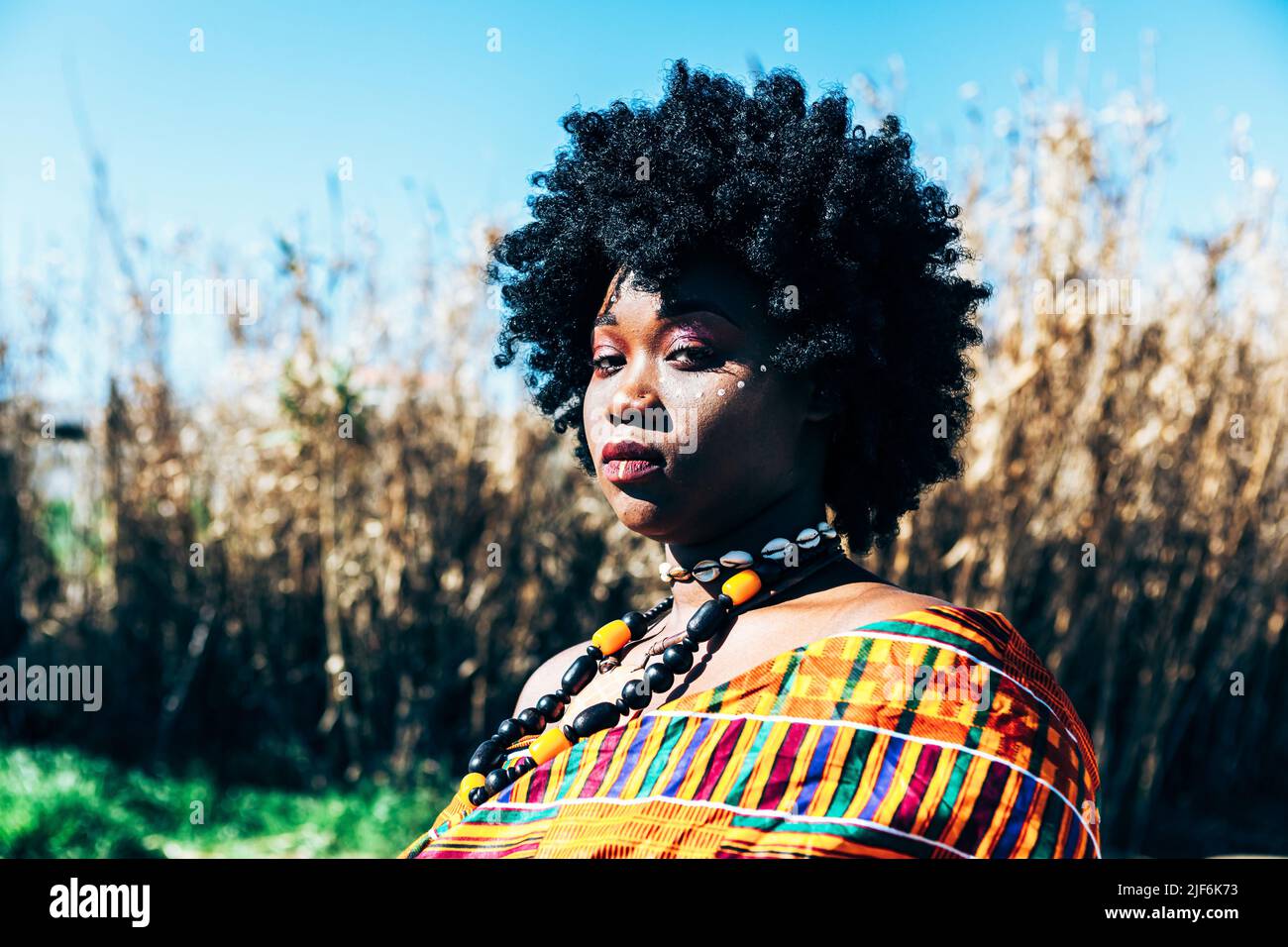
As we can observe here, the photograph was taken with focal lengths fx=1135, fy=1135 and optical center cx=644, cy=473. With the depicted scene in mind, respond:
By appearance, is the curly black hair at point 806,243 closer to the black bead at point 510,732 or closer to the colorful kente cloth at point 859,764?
the colorful kente cloth at point 859,764

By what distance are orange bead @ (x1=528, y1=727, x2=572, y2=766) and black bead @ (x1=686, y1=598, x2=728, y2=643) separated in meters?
0.29

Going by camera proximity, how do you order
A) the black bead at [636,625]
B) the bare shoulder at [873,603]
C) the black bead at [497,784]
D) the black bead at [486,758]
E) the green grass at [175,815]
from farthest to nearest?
the green grass at [175,815] < the black bead at [636,625] < the black bead at [486,758] < the black bead at [497,784] < the bare shoulder at [873,603]

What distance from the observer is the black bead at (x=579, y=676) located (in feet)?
7.09

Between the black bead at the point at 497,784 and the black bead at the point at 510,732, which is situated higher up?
the black bead at the point at 510,732

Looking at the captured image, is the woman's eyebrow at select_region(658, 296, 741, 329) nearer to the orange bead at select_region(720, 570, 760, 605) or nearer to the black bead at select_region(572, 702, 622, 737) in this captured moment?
the orange bead at select_region(720, 570, 760, 605)

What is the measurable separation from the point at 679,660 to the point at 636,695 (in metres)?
0.10

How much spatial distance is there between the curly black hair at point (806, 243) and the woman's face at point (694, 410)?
0.17 ft

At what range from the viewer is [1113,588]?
4.73 meters

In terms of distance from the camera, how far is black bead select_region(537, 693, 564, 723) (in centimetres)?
215

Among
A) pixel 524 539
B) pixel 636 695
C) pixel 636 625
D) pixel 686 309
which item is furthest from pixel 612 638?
pixel 524 539

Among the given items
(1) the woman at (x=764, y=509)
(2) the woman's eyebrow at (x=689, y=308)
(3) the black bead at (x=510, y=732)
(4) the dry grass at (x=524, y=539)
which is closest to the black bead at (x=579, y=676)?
(1) the woman at (x=764, y=509)

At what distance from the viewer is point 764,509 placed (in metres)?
1.93
